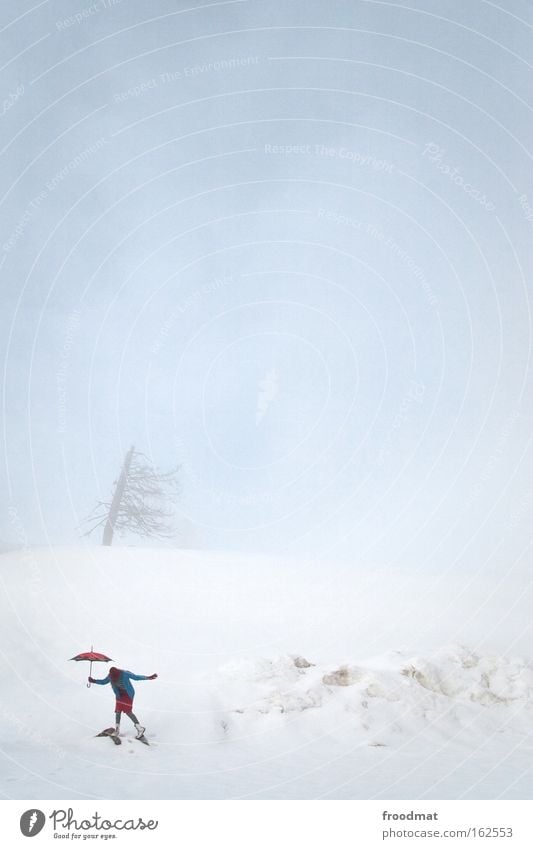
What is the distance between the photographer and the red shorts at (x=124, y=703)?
11509 millimetres

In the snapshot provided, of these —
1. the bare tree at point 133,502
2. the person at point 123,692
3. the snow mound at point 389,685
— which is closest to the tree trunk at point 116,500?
the bare tree at point 133,502

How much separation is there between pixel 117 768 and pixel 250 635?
944cm

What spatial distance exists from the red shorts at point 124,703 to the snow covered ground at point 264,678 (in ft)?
2.30

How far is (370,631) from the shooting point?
1948 centimetres

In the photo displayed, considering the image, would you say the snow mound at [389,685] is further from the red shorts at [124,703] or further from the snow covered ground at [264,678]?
the red shorts at [124,703]

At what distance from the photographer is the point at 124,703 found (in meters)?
11.6

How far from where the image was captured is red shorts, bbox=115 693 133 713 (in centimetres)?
1151

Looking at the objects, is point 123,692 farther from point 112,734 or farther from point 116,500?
point 116,500

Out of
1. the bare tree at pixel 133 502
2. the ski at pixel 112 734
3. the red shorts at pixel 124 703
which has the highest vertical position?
the bare tree at pixel 133 502

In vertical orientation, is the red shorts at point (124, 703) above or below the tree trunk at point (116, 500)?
below
